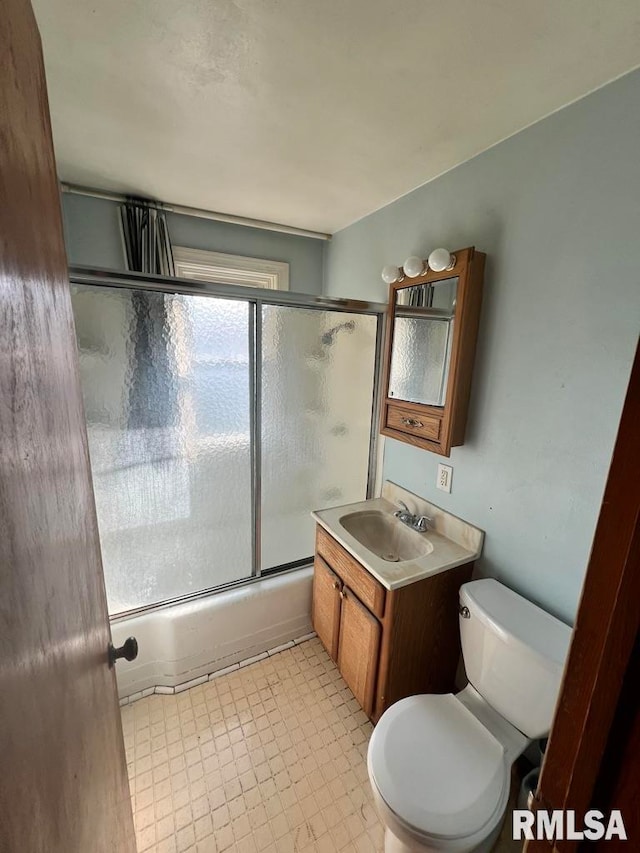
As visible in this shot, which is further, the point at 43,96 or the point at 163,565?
the point at 163,565

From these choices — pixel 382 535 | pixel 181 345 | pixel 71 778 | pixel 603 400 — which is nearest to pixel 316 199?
pixel 181 345

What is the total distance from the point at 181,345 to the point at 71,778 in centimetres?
137

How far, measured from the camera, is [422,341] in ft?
5.32

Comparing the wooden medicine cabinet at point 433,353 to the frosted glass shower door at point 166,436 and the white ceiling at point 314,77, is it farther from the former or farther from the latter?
the frosted glass shower door at point 166,436

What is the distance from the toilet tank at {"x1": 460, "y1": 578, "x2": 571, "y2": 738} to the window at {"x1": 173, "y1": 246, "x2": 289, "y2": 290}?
2.04 meters

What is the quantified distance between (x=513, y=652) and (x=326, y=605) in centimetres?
90

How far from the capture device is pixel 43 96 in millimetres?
593

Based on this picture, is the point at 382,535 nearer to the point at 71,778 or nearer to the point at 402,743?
the point at 402,743

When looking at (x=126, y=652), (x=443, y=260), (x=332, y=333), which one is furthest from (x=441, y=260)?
(x=126, y=652)

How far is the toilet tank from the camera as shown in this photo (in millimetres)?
1048

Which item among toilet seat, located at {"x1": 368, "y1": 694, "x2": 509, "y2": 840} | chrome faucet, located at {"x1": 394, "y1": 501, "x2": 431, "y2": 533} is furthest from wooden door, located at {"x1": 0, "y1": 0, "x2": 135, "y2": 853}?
chrome faucet, located at {"x1": 394, "y1": 501, "x2": 431, "y2": 533}

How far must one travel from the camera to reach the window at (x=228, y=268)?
210 centimetres
